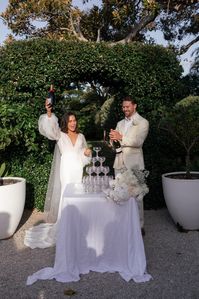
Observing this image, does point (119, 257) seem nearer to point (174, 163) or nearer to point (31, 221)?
point (31, 221)

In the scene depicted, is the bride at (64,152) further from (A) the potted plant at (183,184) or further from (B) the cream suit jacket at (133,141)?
(A) the potted plant at (183,184)

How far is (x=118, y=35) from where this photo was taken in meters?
17.2

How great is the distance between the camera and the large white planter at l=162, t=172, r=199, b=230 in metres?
5.19

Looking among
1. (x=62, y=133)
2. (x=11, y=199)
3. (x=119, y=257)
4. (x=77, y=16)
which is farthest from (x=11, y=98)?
(x=77, y=16)

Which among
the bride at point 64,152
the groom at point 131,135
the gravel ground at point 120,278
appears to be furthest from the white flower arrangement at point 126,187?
the bride at point 64,152

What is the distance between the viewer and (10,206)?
5.03m

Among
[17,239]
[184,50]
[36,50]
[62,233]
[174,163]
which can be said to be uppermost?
[184,50]

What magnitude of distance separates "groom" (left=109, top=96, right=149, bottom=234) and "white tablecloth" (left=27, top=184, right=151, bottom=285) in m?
1.22

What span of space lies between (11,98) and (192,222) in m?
3.62

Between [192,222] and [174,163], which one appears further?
[174,163]

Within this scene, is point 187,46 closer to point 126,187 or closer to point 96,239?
point 126,187

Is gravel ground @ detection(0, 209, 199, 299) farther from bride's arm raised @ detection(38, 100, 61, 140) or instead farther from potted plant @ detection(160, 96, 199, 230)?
bride's arm raised @ detection(38, 100, 61, 140)

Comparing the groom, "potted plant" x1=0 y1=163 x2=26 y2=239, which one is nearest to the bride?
"potted plant" x1=0 y1=163 x2=26 y2=239

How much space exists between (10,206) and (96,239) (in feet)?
5.50
